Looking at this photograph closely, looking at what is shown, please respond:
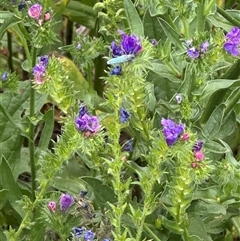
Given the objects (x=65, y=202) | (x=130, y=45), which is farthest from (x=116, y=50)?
(x=65, y=202)

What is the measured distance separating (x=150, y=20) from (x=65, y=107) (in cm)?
43

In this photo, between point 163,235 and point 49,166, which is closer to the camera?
point 49,166

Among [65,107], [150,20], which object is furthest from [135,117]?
[150,20]

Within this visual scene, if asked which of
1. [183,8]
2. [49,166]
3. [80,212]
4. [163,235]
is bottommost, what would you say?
[163,235]

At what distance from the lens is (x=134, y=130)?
1.18 m

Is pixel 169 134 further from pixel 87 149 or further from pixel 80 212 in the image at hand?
pixel 80 212

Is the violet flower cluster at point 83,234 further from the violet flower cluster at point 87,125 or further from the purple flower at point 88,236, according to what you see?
the violet flower cluster at point 87,125

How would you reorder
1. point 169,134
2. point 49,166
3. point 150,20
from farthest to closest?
point 150,20 → point 49,166 → point 169,134

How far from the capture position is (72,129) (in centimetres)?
91

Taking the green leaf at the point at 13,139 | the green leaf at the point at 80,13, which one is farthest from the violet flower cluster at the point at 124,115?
the green leaf at the point at 80,13

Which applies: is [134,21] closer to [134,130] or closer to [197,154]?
[134,130]

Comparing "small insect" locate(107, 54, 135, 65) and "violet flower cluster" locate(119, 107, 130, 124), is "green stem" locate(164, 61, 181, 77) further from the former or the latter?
"small insect" locate(107, 54, 135, 65)

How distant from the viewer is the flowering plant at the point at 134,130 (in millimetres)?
908

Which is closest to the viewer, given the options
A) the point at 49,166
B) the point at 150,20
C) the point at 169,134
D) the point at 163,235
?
the point at 169,134
